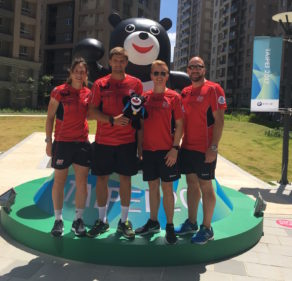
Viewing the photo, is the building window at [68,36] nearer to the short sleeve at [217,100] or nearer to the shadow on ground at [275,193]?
the shadow on ground at [275,193]

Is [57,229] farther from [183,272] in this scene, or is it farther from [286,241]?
[286,241]

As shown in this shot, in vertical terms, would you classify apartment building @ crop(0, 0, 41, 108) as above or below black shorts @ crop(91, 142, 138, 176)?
above

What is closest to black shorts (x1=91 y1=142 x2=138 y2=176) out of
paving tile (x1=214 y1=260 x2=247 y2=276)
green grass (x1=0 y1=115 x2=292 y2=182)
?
paving tile (x1=214 y1=260 x2=247 y2=276)

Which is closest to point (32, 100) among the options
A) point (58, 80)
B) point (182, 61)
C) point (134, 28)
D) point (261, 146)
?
point (58, 80)

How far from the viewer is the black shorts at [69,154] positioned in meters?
3.79

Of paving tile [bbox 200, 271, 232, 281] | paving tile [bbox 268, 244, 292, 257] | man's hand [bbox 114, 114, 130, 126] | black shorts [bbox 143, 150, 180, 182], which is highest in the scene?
man's hand [bbox 114, 114, 130, 126]

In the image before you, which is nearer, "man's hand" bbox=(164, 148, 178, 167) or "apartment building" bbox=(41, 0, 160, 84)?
"man's hand" bbox=(164, 148, 178, 167)

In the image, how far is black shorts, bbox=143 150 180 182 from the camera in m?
3.69

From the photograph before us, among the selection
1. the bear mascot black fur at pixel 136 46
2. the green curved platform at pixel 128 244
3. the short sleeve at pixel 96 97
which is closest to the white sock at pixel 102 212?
the green curved platform at pixel 128 244

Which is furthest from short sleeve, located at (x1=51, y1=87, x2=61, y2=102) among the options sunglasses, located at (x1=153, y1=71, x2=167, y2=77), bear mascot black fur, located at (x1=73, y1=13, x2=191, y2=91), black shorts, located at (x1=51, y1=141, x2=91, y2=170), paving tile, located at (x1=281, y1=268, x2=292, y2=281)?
paving tile, located at (x1=281, y1=268, x2=292, y2=281)

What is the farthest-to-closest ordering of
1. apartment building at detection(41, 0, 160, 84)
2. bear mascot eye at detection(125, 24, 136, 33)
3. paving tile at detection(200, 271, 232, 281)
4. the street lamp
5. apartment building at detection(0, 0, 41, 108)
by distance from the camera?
apartment building at detection(41, 0, 160, 84) < apartment building at detection(0, 0, 41, 108) < the street lamp < bear mascot eye at detection(125, 24, 136, 33) < paving tile at detection(200, 271, 232, 281)

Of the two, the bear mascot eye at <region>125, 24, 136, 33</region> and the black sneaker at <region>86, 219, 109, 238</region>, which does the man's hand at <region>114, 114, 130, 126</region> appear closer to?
the black sneaker at <region>86, 219, 109, 238</region>

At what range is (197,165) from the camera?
3.80m

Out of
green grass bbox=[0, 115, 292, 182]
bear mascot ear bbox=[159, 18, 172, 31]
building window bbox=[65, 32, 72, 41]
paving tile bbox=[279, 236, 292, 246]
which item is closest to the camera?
paving tile bbox=[279, 236, 292, 246]
